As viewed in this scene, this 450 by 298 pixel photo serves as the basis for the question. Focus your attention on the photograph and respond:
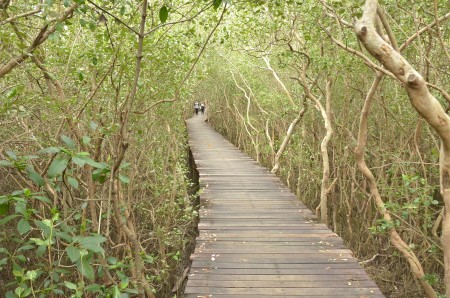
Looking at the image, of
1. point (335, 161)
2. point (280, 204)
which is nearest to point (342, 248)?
point (280, 204)

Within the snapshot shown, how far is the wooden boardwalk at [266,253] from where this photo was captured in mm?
3158

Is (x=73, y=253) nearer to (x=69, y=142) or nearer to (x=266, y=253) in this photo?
(x=69, y=142)

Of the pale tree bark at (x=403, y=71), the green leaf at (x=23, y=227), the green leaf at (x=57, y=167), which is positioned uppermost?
the pale tree bark at (x=403, y=71)

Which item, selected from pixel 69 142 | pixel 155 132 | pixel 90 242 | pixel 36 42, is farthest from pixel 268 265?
pixel 155 132

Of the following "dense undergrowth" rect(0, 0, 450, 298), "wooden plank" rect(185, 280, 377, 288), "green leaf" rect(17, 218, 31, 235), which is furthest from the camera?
"wooden plank" rect(185, 280, 377, 288)

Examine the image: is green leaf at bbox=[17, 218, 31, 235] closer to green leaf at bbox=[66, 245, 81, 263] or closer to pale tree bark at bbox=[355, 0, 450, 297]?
green leaf at bbox=[66, 245, 81, 263]

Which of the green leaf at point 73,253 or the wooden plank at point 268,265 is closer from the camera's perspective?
the green leaf at point 73,253

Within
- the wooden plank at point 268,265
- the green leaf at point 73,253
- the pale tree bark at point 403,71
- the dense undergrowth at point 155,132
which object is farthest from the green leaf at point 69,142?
the wooden plank at point 268,265

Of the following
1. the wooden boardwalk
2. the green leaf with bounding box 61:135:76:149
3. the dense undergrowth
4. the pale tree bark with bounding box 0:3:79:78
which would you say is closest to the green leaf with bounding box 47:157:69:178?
the dense undergrowth

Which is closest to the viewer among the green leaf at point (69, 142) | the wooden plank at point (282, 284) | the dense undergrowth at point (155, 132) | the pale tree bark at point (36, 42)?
the green leaf at point (69, 142)

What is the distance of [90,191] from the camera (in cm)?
323

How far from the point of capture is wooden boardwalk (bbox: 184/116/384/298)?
316cm

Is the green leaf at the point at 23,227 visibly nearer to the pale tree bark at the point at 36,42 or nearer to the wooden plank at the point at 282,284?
the pale tree bark at the point at 36,42

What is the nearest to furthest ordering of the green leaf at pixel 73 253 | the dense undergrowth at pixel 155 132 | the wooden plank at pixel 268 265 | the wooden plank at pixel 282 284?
the green leaf at pixel 73 253 < the dense undergrowth at pixel 155 132 < the wooden plank at pixel 282 284 < the wooden plank at pixel 268 265
